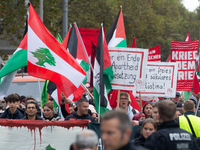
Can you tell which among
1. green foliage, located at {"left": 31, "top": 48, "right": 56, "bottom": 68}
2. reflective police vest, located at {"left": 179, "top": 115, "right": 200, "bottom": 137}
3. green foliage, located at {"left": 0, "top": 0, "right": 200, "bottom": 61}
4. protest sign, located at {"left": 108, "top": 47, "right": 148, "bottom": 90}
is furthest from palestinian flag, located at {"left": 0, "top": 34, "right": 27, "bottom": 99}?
green foliage, located at {"left": 0, "top": 0, "right": 200, "bottom": 61}

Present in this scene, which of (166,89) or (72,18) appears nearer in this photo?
(166,89)

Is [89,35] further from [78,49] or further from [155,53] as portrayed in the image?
[155,53]

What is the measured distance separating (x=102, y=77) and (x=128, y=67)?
0.59 meters

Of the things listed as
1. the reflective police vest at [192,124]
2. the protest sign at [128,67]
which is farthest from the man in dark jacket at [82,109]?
the reflective police vest at [192,124]

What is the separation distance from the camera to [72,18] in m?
24.0

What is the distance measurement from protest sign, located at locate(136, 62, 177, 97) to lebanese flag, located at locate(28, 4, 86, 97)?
2376mm

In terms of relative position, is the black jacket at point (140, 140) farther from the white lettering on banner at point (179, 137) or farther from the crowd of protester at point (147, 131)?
the white lettering on banner at point (179, 137)

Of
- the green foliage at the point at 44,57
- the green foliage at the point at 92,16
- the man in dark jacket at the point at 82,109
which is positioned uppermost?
the green foliage at the point at 92,16

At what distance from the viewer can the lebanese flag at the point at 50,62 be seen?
6988 mm

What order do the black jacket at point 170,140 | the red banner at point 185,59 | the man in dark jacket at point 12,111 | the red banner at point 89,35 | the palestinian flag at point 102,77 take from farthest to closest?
1. the red banner at point 185,59
2. the red banner at point 89,35
3. the man in dark jacket at point 12,111
4. the palestinian flag at point 102,77
5. the black jacket at point 170,140

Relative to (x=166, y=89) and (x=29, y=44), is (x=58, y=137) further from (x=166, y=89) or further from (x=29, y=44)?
(x=166, y=89)

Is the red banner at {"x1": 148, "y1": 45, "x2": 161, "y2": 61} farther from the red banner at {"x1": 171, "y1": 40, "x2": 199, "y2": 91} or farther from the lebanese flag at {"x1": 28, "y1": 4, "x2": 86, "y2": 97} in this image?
the lebanese flag at {"x1": 28, "y1": 4, "x2": 86, "y2": 97}

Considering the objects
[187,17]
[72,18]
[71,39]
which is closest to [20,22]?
[72,18]

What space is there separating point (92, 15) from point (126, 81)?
1828cm
